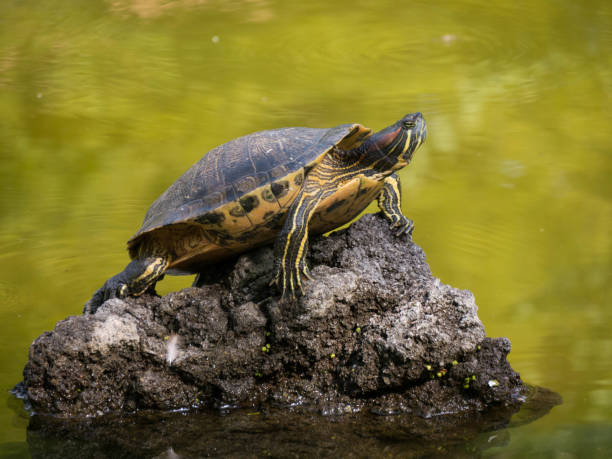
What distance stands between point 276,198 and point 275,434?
0.99 m

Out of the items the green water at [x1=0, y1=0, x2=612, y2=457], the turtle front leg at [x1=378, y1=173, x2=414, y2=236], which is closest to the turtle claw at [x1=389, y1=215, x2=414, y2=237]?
the turtle front leg at [x1=378, y1=173, x2=414, y2=236]

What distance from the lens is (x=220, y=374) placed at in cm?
256

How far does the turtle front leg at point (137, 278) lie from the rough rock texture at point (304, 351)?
134 mm

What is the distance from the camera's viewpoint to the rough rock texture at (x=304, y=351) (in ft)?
7.82

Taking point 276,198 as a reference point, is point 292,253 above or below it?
below

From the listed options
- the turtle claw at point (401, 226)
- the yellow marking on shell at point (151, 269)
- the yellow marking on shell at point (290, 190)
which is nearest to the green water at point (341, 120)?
the yellow marking on shell at point (151, 269)

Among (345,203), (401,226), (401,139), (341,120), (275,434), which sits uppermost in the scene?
(401,139)

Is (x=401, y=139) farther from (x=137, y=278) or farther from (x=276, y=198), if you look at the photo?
(x=137, y=278)

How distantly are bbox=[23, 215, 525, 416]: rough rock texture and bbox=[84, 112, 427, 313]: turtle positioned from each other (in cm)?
18

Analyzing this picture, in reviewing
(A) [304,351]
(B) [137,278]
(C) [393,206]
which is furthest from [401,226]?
(B) [137,278]

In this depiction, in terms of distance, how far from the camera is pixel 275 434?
2158mm

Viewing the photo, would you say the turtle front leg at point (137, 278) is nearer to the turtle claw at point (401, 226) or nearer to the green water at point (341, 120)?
the green water at point (341, 120)


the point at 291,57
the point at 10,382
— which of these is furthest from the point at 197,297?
the point at 291,57

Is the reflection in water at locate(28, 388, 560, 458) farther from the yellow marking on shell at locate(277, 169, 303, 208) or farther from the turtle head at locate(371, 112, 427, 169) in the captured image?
the turtle head at locate(371, 112, 427, 169)
